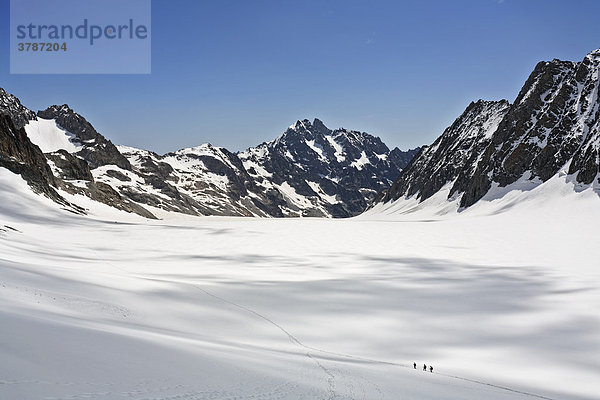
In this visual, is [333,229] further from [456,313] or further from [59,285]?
[59,285]

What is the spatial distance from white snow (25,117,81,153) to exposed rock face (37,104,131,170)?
3014 mm

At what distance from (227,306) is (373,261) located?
14083mm

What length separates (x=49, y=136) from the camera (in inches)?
7092

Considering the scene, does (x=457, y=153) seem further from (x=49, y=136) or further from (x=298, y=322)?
(x=49, y=136)

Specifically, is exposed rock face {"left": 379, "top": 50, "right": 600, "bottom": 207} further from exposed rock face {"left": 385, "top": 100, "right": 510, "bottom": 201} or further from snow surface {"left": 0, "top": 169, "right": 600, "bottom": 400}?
snow surface {"left": 0, "top": 169, "right": 600, "bottom": 400}

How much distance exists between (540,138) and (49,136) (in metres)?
187

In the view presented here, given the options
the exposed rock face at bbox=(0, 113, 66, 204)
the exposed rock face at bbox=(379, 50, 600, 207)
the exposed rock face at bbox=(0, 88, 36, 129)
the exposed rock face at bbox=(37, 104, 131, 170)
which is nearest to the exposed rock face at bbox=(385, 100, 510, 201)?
the exposed rock face at bbox=(379, 50, 600, 207)

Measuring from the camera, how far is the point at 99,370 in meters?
6.03

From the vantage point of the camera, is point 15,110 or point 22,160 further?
point 15,110

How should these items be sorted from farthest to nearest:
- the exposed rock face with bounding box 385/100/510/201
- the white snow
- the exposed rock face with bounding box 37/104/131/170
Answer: the white snow → the exposed rock face with bounding box 37/104/131/170 → the exposed rock face with bounding box 385/100/510/201

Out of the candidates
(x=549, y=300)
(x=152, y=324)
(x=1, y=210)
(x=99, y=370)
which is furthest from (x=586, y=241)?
(x=1, y=210)

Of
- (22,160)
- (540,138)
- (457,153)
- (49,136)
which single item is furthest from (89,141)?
(540,138)

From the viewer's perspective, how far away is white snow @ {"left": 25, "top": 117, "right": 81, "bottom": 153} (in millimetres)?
171625

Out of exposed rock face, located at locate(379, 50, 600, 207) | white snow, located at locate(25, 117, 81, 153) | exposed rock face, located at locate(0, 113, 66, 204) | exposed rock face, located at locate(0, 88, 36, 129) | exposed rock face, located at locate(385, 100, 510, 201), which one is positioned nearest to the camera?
exposed rock face, located at locate(0, 113, 66, 204)
